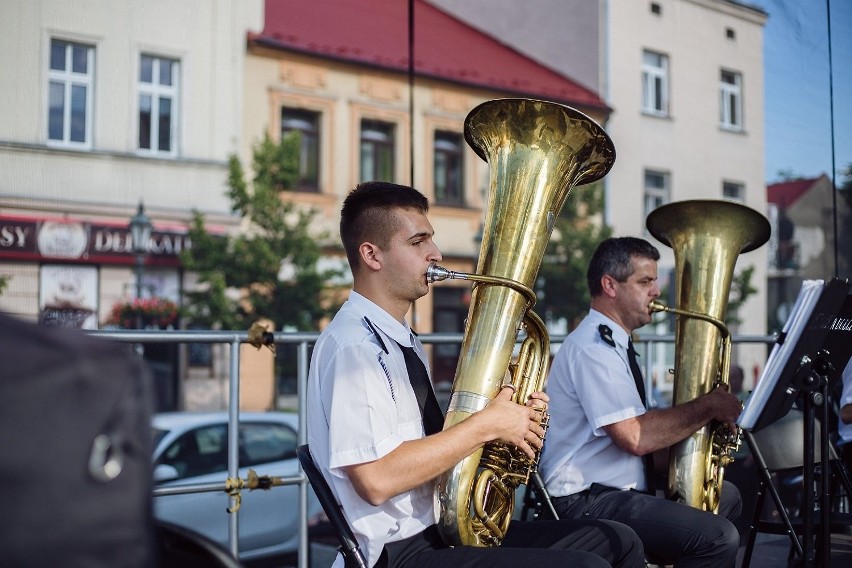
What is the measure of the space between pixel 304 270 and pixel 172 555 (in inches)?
464

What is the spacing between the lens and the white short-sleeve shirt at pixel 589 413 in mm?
3090

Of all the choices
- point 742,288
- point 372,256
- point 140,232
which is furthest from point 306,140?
point 372,256

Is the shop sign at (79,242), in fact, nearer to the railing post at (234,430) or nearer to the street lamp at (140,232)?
the street lamp at (140,232)

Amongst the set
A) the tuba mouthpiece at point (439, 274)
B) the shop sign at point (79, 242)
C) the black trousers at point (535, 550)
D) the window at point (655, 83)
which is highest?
the window at point (655, 83)

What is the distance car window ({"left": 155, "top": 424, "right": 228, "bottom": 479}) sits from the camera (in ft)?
19.7

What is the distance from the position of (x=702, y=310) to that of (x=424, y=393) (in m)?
1.40

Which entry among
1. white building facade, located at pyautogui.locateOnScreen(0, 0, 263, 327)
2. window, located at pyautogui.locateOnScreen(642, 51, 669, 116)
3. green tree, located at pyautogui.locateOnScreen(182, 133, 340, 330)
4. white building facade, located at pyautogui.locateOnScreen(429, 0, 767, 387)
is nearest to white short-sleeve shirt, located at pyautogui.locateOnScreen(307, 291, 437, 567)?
white building facade, located at pyautogui.locateOnScreen(0, 0, 263, 327)

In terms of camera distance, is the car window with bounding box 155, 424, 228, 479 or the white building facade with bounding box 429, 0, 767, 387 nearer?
the car window with bounding box 155, 424, 228, 479

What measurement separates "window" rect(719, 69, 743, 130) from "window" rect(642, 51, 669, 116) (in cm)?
132

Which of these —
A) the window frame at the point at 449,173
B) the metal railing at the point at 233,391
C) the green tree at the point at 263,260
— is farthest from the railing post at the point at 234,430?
the window frame at the point at 449,173

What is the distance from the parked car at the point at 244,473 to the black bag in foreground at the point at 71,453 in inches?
173

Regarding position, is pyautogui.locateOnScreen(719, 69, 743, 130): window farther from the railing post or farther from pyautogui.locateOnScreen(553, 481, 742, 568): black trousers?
the railing post

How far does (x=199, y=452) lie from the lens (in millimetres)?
6211

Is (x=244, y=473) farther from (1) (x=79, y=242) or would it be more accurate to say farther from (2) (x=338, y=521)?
(1) (x=79, y=242)
